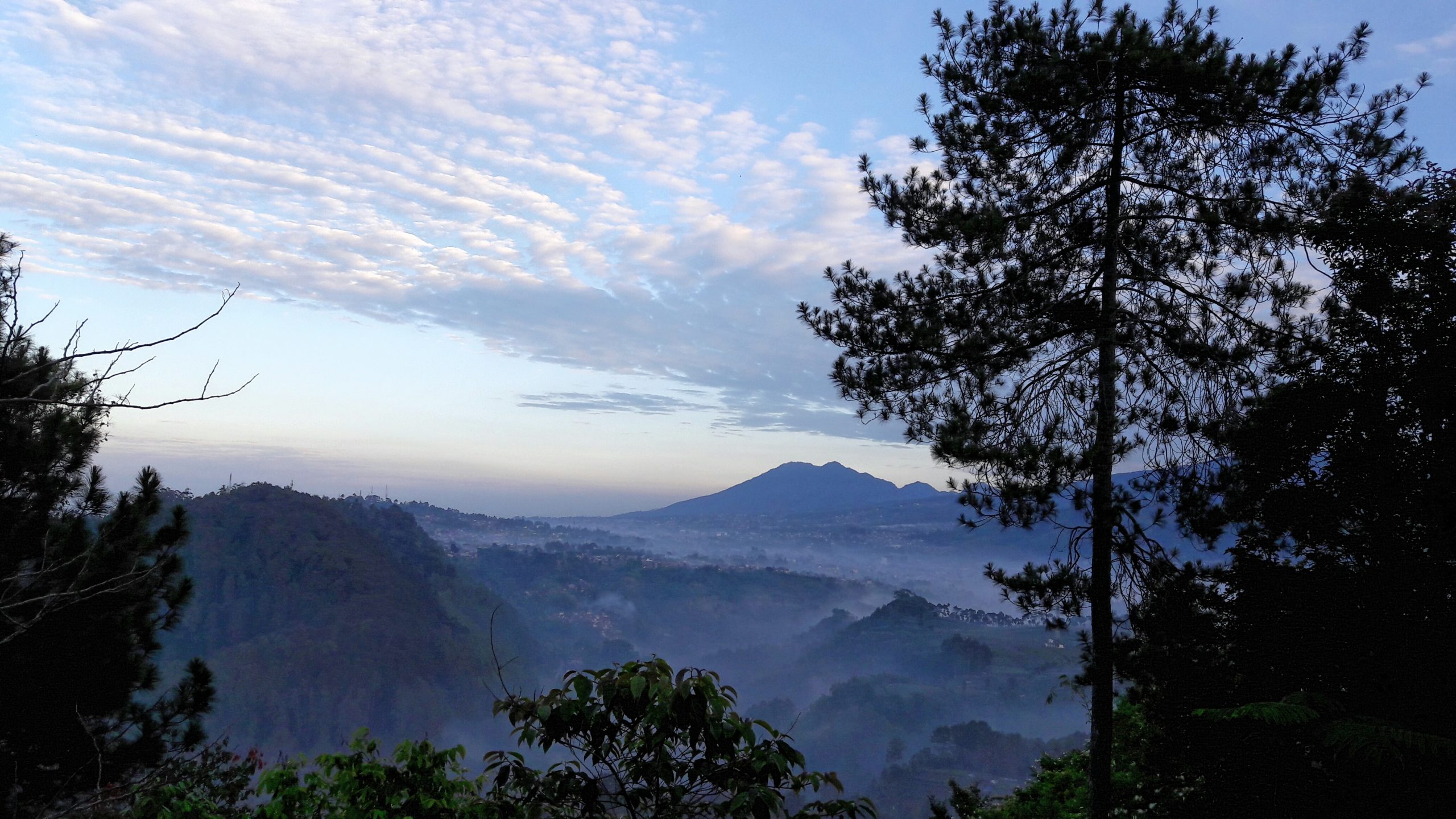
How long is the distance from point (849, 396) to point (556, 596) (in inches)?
6296

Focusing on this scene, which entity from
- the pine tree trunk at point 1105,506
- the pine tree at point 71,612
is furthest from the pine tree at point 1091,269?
the pine tree at point 71,612

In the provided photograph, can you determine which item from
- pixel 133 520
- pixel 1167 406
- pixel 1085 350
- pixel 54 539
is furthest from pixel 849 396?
pixel 54 539

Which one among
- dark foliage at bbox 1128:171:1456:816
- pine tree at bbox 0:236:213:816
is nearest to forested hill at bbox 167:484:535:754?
pine tree at bbox 0:236:213:816

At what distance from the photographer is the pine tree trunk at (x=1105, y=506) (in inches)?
260

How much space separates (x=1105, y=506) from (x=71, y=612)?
9276 mm

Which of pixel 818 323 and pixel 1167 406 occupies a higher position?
pixel 818 323

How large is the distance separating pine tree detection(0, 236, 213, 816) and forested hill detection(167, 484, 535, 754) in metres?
83.1

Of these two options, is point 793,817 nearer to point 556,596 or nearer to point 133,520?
point 133,520

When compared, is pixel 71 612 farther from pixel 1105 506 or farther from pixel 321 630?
pixel 321 630

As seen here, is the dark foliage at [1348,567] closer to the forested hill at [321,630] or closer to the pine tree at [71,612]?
the pine tree at [71,612]

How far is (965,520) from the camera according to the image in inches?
288

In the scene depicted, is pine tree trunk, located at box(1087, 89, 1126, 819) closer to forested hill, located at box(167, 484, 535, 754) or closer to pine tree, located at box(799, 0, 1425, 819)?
pine tree, located at box(799, 0, 1425, 819)

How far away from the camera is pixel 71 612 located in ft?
22.0

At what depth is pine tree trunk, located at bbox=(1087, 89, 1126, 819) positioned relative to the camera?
6.59 m
